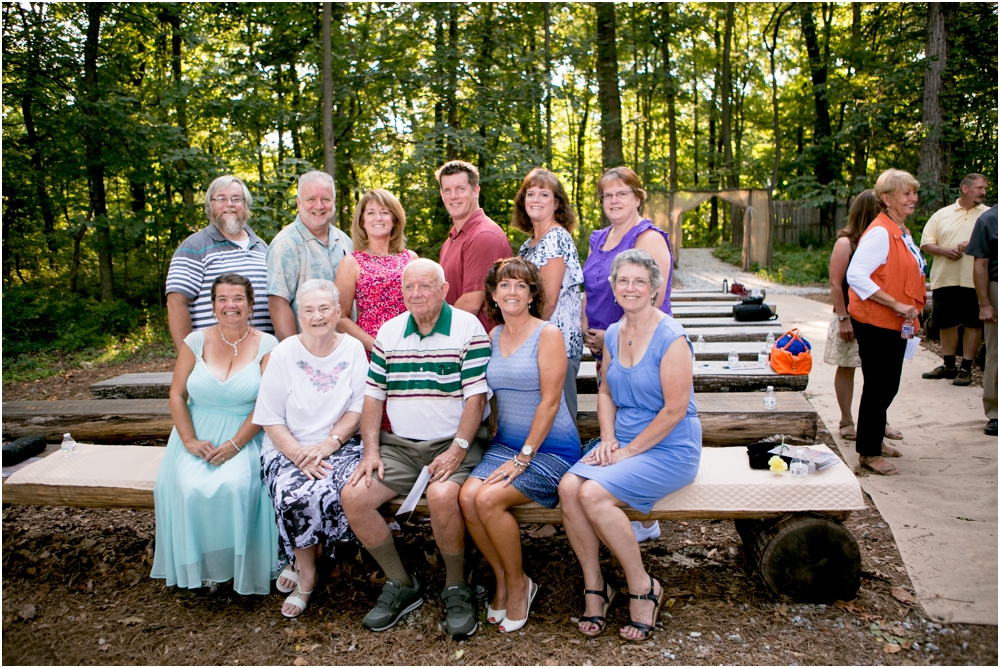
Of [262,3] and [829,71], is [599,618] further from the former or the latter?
[829,71]

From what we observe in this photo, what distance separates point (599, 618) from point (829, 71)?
21.8m

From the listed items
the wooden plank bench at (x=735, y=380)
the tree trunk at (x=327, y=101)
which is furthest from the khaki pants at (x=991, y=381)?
the tree trunk at (x=327, y=101)

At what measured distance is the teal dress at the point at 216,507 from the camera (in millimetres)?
2969

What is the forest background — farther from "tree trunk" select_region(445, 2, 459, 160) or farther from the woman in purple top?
the woman in purple top

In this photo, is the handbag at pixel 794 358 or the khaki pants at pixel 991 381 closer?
the handbag at pixel 794 358

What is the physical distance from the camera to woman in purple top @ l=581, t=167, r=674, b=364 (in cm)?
325

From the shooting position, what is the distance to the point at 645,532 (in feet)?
11.5

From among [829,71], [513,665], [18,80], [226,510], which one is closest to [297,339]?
[226,510]

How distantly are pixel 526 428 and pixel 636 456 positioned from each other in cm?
49

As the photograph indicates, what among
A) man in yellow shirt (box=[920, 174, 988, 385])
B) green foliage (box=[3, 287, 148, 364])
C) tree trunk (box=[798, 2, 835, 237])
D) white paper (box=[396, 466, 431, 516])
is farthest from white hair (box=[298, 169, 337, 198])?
tree trunk (box=[798, 2, 835, 237])

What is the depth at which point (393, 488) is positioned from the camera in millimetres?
2908

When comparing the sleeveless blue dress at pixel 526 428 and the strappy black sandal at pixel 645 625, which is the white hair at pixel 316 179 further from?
the strappy black sandal at pixel 645 625

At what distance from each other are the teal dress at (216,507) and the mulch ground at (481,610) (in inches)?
6.2

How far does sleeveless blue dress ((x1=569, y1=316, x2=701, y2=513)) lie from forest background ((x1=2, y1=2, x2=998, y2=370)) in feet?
16.7
